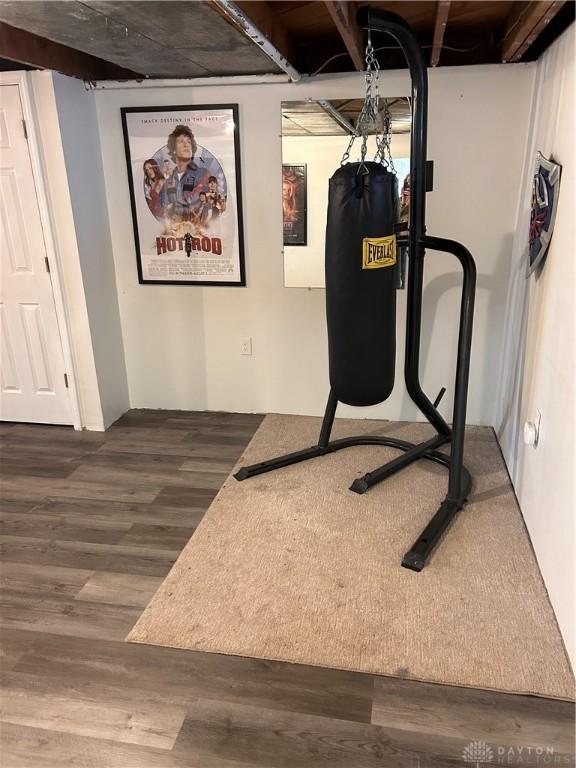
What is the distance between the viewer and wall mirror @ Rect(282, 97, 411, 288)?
9.52ft

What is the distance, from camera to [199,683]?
1693 millimetres

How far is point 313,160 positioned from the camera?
9.95 ft

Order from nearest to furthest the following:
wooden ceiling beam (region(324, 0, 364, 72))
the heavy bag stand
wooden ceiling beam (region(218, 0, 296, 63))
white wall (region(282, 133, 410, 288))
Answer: wooden ceiling beam (region(324, 0, 364, 72))
wooden ceiling beam (region(218, 0, 296, 63))
the heavy bag stand
white wall (region(282, 133, 410, 288))

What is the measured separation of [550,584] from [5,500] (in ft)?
8.01

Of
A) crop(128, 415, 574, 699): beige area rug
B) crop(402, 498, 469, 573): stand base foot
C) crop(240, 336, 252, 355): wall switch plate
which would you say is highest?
crop(240, 336, 252, 355): wall switch plate

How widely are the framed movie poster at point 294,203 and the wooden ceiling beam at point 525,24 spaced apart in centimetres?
112

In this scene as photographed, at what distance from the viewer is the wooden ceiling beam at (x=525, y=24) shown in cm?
191

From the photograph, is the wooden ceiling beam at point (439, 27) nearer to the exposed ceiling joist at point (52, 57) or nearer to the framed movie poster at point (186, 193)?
the framed movie poster at point (186, 193)

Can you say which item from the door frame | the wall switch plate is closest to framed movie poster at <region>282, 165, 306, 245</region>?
the wall switch plate

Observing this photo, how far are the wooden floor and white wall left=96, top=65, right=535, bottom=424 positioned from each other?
1.40 m

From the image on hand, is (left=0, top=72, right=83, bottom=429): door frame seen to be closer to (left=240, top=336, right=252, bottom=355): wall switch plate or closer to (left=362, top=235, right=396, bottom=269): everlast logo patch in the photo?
(left=240, top=336, right=252, bottom=355): wall switch plate

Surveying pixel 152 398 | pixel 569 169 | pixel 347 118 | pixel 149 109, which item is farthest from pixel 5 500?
pixel 569 169

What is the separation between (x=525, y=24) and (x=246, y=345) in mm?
2128

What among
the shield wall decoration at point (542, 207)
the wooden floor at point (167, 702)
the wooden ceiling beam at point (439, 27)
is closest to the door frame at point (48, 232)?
the wooden floor at point (167, 702)
